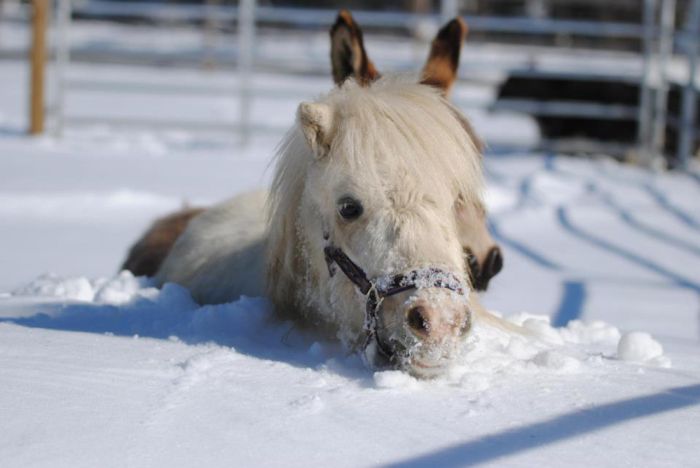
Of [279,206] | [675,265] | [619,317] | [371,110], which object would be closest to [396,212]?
[371,110]

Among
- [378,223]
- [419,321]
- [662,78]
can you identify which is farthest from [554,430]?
[662,78]

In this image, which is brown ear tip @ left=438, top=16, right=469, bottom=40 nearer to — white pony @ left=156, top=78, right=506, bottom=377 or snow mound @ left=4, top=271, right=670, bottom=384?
white pony @ left=156, top=78, right=506, bottom=377

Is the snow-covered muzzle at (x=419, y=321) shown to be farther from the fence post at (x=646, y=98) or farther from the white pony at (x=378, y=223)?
the fence post at (x=646, y=98)

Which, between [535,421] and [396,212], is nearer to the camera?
[535,421]

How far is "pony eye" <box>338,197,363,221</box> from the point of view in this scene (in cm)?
211

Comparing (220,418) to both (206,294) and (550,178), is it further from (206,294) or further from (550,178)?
(550,178)

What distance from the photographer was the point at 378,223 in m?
2.06

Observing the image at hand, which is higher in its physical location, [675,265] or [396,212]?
[396,212]

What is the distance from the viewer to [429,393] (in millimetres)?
1957

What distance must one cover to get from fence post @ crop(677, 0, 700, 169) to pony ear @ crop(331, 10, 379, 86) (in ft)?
17.6

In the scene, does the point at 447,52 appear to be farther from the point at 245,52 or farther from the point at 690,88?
the point at 690,88

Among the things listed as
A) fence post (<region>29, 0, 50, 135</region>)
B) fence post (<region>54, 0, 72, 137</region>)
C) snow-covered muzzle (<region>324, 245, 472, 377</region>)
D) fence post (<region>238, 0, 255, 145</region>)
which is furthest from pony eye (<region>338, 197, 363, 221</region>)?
fence post (<region>29, 0, 50, 135</region>)

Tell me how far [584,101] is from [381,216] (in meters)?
9.42

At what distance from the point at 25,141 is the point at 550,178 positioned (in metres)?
4.82
